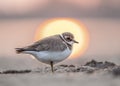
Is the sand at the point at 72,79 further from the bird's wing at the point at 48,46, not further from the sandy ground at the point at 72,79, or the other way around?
the bird's wing at the point at 48,46

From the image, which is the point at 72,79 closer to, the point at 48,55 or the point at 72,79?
the point at 72,79

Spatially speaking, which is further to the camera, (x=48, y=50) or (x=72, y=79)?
(x=48, y=50)

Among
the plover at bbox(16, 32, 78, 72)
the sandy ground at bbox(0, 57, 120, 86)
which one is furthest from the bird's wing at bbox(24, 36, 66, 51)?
the sandy ground at bbox(0, 57, 120, 86)

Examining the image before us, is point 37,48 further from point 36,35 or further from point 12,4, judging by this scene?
point 12,4

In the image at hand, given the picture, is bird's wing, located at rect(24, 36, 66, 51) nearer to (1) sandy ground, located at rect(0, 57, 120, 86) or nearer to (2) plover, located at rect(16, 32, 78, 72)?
(2) plover, located at rect(16, 32, 78, 72)

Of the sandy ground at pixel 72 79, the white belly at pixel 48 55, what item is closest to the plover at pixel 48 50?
the white belly at pixel 48 55

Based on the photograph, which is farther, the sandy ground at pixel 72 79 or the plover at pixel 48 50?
the plover at pixel 48 50

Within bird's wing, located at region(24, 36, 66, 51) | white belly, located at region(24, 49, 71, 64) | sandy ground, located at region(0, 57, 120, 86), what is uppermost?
bird's wing, located at region(24, 36, 66, 51)

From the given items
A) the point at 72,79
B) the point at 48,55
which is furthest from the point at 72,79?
the point at 48,55

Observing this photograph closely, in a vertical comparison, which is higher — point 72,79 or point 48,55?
point 48,55

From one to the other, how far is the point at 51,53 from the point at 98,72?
37.2 inches

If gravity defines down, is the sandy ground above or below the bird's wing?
below

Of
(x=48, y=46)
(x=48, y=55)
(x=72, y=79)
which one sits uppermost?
(x=48, y=46)

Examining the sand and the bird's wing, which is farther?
the bird's wing
